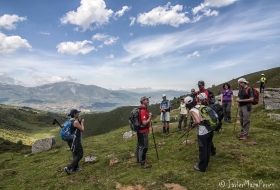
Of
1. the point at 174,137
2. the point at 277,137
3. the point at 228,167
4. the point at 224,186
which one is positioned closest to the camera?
the point at 224,186

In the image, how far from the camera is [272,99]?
24.9 metres

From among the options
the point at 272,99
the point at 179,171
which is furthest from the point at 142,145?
the point at 272,99

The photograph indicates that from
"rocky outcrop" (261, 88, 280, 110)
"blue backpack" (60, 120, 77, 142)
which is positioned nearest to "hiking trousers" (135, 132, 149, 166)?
"blue backpack" (60, 120, 77, 142)

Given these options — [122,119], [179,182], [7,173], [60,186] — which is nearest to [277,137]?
[179,182]

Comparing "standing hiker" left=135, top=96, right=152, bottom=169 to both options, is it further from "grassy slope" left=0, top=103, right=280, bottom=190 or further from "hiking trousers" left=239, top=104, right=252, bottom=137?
"hiking trousers" left=239, top=104, right=252, bottom=137

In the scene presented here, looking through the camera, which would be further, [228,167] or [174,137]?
[174,137]

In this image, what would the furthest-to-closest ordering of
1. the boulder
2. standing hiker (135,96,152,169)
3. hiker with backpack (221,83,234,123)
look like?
the boulder
hiker with backpack (221,83,234,123)
standing hiker (135,96,152,169)

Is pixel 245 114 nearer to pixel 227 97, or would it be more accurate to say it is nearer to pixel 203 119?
pixel 227 97

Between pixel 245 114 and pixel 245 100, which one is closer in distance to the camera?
pixel 245 100

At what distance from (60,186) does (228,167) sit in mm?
9673

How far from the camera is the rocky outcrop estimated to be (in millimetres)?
24311

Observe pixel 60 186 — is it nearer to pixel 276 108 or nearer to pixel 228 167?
pixel 228 167

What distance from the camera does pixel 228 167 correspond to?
10438 millimetres

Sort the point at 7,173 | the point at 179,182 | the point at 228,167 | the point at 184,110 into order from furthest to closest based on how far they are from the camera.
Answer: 1. the point at 184,110
2. the point at 7,173
3. the point at 228,167
4. the point at 179,182
